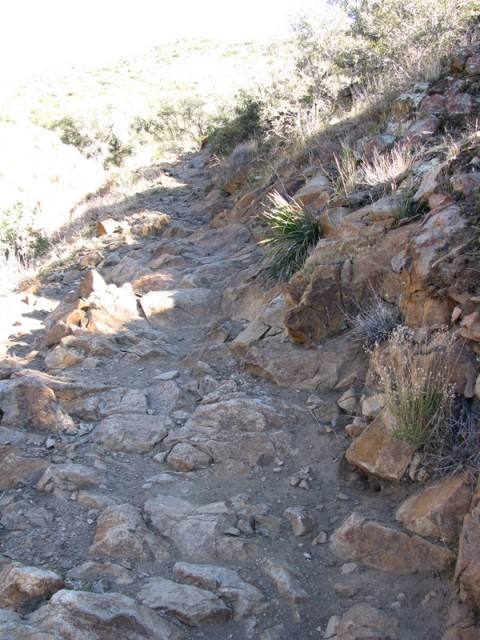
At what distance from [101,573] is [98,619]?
1.55ft

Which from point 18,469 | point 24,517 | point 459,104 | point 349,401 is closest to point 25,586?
point 24,517

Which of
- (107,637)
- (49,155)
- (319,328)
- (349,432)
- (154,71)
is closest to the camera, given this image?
(107,637)

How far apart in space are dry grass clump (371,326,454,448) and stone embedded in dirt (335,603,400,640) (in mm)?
1009

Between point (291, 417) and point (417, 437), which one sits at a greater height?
point (417, 437)

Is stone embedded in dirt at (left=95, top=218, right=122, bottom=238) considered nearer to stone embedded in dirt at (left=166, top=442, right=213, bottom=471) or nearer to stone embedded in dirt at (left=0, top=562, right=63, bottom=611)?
stone embedded in dirt at (left=166, top=442, right=213, bottom=471)

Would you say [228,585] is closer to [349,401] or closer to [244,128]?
[349,401]

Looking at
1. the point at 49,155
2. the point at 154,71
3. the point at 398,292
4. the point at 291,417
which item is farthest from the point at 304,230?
the point at 154,71

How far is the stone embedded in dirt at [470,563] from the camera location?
8.96 ft

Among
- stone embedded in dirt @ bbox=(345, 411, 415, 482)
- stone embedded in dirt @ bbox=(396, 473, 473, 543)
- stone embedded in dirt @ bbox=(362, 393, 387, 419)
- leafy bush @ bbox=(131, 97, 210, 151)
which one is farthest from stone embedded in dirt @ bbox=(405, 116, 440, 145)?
leafy bush @ bbox=(131, 97, 210, 151)

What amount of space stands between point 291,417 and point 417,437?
1321 mm

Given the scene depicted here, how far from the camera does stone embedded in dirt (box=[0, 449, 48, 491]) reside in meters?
4.10

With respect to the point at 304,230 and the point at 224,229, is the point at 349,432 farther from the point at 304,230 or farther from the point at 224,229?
the point at 224,229

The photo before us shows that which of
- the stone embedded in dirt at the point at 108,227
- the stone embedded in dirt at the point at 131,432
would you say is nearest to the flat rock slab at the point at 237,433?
the stone embedded in dirt at the point at 131,432

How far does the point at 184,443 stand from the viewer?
455 centimetres
